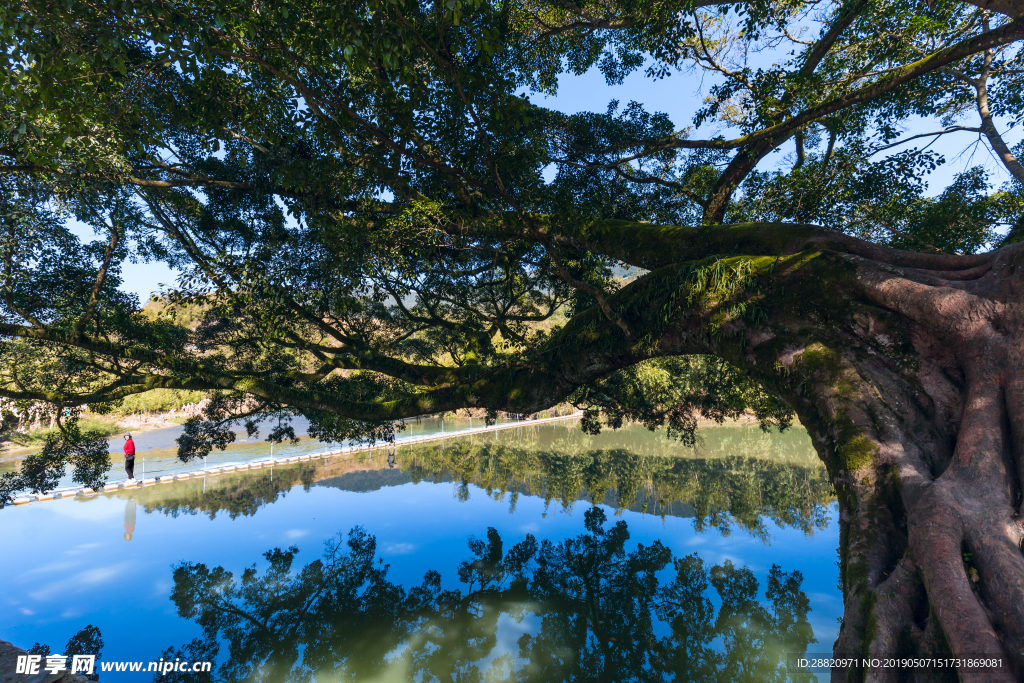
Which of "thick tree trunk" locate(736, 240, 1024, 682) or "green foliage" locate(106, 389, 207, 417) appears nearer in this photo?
"thick tree trunk" locate(736, 240, 1024, 682)

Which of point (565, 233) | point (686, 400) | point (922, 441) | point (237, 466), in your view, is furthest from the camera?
point (237, 466)

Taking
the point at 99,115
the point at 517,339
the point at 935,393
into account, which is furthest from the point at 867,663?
the point at 99,115

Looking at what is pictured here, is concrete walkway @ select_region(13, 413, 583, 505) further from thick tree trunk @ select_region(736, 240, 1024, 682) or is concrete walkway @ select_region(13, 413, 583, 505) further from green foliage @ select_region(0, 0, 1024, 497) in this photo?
thick tree trunk @ select_region(736, 240, 1024, 682)

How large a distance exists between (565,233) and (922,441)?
11.4 ft

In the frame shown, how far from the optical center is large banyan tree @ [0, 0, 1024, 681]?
2543mm

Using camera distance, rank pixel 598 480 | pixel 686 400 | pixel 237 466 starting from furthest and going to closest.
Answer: pixel 237 466
pixel 598 480
pixel 686 400

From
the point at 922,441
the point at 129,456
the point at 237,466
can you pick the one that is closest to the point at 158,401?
the point at 237,466

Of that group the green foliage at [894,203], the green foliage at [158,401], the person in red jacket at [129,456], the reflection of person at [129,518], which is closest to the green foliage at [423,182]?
the green foliage at [894,203]

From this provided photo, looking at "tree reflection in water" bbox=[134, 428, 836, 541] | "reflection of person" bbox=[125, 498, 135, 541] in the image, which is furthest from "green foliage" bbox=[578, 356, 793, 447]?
"reflection of person" bbox=[125, 498, 135, 541]

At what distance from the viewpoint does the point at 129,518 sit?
28.3 ft

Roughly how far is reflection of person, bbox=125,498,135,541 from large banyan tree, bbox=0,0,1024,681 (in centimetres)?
195

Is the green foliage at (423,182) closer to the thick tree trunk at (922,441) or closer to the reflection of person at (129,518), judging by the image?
the thick tree trunk at (922,441)

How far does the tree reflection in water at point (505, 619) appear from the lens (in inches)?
156

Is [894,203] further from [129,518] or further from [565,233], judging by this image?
[129,518]
